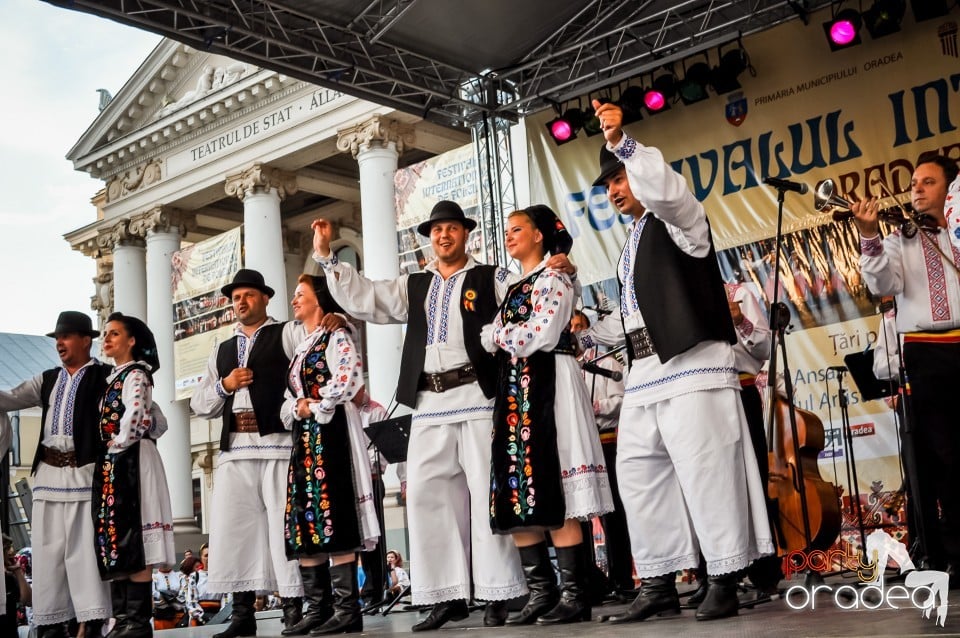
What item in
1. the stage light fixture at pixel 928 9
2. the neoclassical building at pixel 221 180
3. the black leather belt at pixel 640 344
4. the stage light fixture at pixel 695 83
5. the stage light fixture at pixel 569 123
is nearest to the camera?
the black leather belt at pixel 640 344

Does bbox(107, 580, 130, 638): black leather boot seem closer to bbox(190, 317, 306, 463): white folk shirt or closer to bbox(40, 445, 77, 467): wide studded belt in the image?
bbox(40, 445, 77, 467): wide studded belt

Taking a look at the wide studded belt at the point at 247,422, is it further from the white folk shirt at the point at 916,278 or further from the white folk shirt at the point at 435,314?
the white folk shirt at the point at 916,278

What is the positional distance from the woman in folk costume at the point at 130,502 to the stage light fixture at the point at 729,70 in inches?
201

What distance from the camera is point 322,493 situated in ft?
16.7

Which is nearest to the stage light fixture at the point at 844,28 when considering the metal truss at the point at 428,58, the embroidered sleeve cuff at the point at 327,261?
the metal truss at the point at 428,58

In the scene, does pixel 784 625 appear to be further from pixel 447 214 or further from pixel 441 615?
pixel 447 214

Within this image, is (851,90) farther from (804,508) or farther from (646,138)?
(804,508)

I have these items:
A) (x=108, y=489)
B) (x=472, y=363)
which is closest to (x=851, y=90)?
(x=472, y=363)

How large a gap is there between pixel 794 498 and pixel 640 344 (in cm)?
171

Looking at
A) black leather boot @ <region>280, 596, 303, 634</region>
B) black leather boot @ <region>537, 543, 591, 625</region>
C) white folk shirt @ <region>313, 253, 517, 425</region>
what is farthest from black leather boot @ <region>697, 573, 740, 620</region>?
black leather boot @ <region>280, 596, 303, 634</region>

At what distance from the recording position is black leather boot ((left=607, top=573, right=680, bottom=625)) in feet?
12.9

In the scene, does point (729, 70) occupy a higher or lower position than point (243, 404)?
higher

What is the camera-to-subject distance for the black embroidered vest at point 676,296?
3.88m

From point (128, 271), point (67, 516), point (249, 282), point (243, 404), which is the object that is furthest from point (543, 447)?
point (128, 271)
